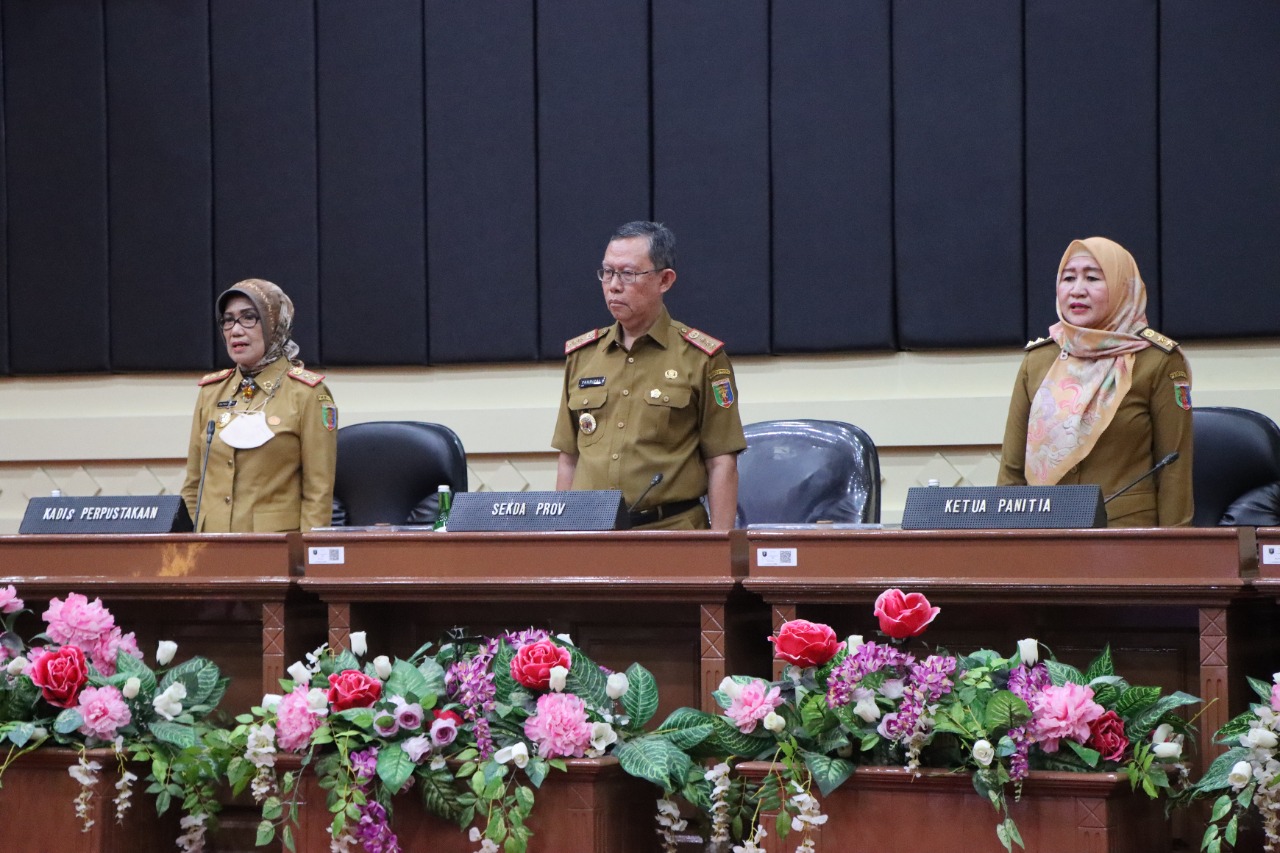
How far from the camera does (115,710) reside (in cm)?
258

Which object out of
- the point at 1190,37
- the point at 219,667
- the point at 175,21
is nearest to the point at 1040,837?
the point at 219,667

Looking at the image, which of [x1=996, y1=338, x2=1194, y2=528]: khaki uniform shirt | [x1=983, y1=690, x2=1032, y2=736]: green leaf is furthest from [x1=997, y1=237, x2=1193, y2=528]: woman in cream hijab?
[x1=983, y1=690, x2=1032, y2=736]: green leaf

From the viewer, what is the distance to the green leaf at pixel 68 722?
2598 mm

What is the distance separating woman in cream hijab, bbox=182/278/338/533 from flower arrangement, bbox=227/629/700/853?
1.10 metres

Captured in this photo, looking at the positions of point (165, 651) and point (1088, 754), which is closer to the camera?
point (1088, 754)

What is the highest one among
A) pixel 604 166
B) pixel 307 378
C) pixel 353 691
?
pixel 604 166

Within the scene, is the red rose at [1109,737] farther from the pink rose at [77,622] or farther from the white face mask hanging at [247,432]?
the white face mask hanging at [247,432]

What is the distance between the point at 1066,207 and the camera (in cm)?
457

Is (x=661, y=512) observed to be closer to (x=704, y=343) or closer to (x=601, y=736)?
(x=704, y=343)

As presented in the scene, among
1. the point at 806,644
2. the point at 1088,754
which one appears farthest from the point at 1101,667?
the point at 806,644

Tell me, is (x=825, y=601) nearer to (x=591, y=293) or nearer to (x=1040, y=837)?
(x=1040, y=837)

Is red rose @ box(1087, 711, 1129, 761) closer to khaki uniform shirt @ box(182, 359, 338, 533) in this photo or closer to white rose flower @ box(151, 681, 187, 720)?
white rose flower @ box(151, 681, 187, 720)

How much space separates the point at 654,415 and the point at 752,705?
108 centimetres

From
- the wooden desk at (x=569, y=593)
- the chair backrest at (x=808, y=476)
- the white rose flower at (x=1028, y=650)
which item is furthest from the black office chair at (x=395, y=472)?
the white rose flower at (x=1028, y=650)
